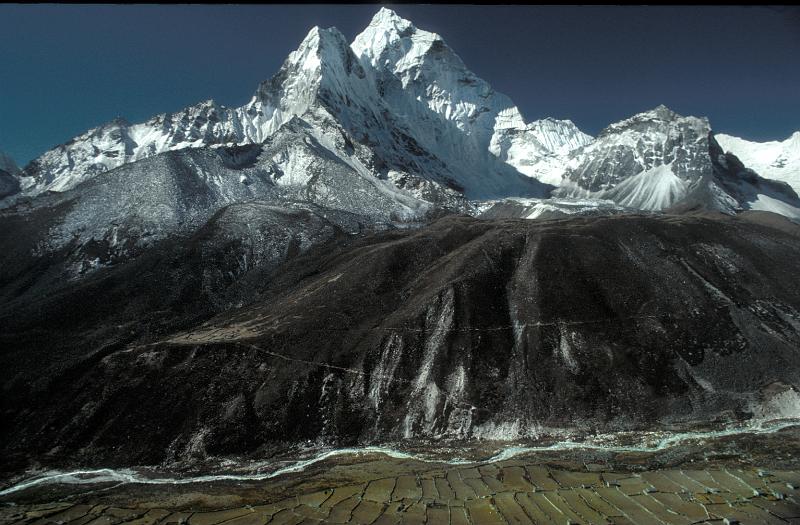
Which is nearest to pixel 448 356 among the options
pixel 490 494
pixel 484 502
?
pixel 490 494

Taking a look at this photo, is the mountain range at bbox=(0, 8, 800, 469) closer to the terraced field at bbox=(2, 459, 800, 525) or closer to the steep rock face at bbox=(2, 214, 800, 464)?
the steep rock face at bbox=(2, 214, 800, 464)

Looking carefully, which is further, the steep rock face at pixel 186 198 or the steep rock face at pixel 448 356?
the steep rock face at pixel 186 198

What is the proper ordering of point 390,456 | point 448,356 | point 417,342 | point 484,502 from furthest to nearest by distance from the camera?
1. point 417,342
2. point 448,356
3. point 390,456
4. point 484,502

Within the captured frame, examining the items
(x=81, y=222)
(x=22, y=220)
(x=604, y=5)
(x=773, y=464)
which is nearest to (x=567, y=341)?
(x=773, y=464)

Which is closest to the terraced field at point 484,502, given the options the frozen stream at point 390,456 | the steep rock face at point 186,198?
the frozen stream at point 390,456

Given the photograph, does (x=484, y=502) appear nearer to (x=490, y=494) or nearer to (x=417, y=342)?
(x=490, y=494)

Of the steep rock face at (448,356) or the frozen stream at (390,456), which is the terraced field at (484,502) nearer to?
the frozen stream at (390,456)
